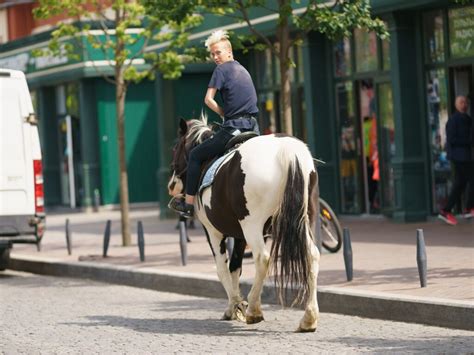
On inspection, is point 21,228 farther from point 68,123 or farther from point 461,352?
point 68,123

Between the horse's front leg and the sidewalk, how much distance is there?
3.46ft

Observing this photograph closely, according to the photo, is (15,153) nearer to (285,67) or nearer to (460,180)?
(285,67)

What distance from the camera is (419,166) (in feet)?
70.0

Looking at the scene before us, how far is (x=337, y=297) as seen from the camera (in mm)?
12148

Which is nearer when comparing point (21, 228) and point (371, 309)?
point (371, 309)

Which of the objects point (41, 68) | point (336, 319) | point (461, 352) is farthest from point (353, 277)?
point (41, 68)

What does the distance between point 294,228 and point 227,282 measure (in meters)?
1.61

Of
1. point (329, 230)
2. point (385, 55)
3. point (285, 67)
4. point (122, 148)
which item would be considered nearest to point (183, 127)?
point (285, 67)

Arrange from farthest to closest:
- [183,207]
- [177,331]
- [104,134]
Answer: [104,134] → [183,207] → [177,331]

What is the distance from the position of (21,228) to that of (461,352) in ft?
31.4

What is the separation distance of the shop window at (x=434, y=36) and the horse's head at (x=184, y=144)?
9262 millimetres

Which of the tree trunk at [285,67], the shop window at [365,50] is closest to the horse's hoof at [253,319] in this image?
the tree trunk at [285,67]

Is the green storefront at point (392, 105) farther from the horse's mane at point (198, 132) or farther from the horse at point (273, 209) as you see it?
the horse at point (273, 209)

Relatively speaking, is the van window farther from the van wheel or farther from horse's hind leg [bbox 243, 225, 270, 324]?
horse's hind leg [bbox 243, 225, 270, 324]
